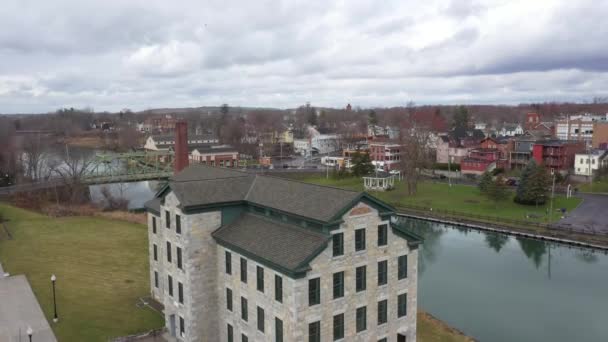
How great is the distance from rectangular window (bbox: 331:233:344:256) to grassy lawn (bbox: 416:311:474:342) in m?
10.3

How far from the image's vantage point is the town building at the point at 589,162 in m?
78.8

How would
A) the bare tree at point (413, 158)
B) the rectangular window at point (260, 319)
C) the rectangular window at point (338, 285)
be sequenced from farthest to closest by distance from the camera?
the bare tree at point (413, 158) < the rectangular window at point (260, 319) < the rectangular window at point (338, 285)

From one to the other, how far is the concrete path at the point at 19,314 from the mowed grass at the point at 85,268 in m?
0.51

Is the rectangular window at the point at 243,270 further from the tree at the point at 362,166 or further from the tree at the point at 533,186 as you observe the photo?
the tree at the point at 362,166

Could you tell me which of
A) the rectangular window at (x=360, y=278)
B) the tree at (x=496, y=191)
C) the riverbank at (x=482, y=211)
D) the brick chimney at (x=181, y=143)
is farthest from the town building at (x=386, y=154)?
the rectangular window at (x=360, y=278)

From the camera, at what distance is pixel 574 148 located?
8281cm

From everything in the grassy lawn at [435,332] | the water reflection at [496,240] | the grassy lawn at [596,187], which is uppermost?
the grassy lawn at [596,187]

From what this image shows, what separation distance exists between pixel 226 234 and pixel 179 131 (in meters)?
32.7

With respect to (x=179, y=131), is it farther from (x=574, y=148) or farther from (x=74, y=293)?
(x=574, y=148)

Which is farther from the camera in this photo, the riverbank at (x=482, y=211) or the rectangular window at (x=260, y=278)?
the riverbank at (x=482, y=211)

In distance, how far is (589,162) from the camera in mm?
78562

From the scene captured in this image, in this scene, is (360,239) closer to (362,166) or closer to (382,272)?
(382,272)

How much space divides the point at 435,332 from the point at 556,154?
61866 millimetres

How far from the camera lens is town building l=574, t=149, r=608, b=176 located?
78.8 meters
